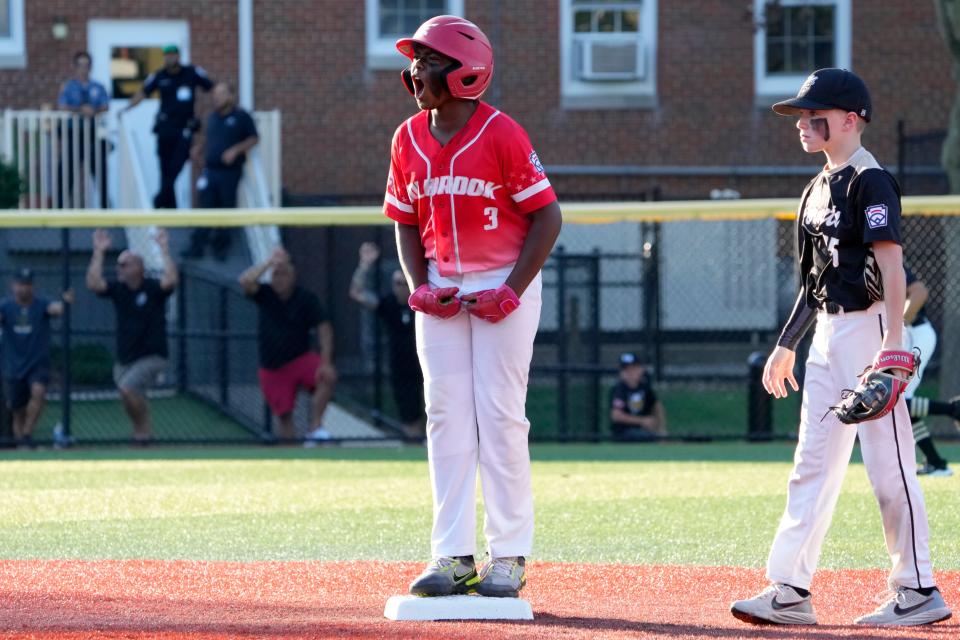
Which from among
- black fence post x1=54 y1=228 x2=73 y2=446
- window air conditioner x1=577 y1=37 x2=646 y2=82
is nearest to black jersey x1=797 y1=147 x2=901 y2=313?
black fence post x1=54 y1=228 x2=73 y2=446

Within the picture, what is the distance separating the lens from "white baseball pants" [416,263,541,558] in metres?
5.03

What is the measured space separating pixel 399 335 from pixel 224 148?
4587mm

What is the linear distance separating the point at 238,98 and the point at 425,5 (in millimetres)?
3110

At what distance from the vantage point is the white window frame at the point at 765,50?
69.9 ft

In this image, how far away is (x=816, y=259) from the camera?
510 cm

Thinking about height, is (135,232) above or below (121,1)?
below

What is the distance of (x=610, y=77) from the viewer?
69.1 ft

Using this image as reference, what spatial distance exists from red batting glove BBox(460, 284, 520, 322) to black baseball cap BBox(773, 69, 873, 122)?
1.12 metres

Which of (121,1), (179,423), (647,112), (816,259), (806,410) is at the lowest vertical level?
(179,423)

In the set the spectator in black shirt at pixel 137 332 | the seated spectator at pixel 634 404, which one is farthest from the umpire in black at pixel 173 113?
the seated spectator at pixel 634 404

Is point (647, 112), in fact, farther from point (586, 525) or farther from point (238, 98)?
point (586, 525)

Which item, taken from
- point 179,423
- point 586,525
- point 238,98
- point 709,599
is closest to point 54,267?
point 179,423

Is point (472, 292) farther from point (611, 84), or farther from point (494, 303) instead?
point (611, 84)

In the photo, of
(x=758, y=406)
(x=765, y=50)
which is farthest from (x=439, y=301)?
(x=765, y=50)
